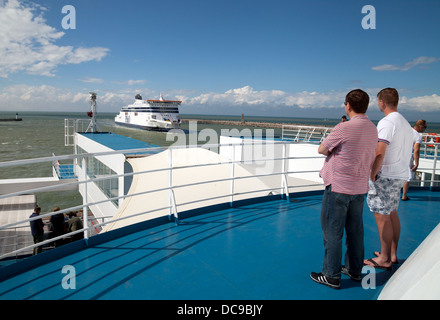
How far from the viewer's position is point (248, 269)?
9.52ft

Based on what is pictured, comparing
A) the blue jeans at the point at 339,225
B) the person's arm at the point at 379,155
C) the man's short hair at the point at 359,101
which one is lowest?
the blue jeans at the point at 339,225

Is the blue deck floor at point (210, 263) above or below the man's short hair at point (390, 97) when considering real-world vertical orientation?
below

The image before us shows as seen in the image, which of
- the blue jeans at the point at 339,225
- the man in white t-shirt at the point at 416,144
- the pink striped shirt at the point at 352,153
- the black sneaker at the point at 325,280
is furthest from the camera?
the man in white t-shirt at the point at 416,144

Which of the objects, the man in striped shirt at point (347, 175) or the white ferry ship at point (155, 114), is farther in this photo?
the white ferry ship at point (155, 114)

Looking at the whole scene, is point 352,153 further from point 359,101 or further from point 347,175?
point 359,101

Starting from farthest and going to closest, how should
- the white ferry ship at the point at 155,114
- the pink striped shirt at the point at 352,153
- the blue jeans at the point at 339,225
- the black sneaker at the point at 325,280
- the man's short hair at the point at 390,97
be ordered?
1. the white ferry ship at the point at 155,114
2. the man's short hair at the point at 390,97
3. the black sneaker at the point at 325,280
4. the blue jeans at the point at 339,225
5. the pink striped shirt at the point at 352,153

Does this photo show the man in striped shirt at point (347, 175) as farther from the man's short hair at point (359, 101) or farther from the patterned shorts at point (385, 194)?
the patterned shorts at point (385, 194)

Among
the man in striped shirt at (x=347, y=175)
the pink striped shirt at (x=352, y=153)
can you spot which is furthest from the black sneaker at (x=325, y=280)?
the pink striped shirt at (x=352, y=153)

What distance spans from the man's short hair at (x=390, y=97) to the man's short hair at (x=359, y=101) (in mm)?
505

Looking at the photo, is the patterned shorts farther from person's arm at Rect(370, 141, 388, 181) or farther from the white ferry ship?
the white ferry ship

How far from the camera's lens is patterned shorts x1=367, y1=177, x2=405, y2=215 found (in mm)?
2738

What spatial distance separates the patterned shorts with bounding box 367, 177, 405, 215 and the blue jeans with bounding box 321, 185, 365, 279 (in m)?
0.38

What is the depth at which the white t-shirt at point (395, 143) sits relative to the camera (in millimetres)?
2604
